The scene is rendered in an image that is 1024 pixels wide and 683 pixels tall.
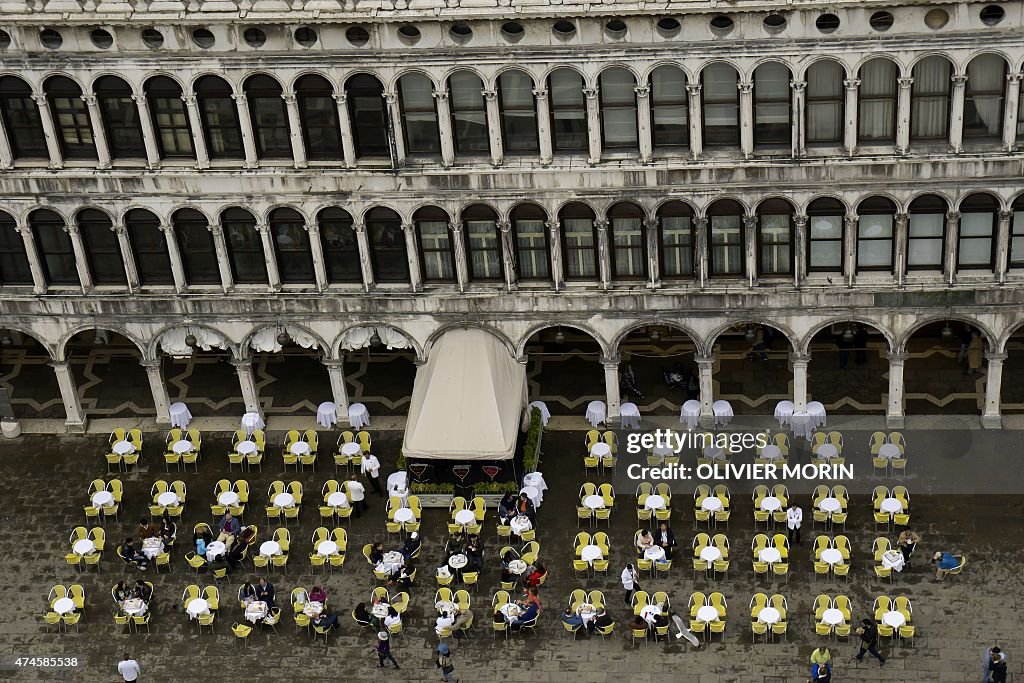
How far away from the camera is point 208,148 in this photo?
66000mm

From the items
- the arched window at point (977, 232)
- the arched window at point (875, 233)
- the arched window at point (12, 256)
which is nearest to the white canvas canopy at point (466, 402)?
the arched window at point (875, 233)

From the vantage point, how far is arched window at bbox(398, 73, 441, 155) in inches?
2522

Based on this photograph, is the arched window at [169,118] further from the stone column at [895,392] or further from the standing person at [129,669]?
the stone column at [895,392]

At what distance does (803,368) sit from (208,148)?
23447mm

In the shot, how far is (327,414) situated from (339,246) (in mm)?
7306

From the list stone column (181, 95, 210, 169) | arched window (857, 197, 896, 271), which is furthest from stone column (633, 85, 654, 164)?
stone column (181, 95, 210, 169)

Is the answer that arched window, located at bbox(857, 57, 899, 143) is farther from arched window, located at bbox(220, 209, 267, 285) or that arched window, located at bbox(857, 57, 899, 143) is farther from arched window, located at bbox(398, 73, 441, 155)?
arched window, located at bbox(220, 209, 267, 285)

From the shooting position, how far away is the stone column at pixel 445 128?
209 ft

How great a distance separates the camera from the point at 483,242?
67.1 metres

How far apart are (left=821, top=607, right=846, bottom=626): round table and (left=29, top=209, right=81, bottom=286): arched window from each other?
1219 inches

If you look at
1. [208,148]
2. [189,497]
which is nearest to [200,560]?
[189,497]

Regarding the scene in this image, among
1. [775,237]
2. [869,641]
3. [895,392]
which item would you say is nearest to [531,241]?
[775,237]

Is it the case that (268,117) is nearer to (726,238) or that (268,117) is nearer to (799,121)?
(726,238)

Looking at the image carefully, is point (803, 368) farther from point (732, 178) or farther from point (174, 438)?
point (174, 438)
